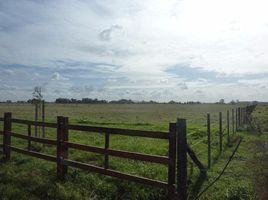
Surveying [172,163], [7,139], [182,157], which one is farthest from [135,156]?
[7,139]

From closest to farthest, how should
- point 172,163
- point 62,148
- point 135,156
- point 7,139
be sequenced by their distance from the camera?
1. point 172,163
2. point 135,156
3. point 62,148
4. point 7,139

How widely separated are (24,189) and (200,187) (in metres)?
4.19

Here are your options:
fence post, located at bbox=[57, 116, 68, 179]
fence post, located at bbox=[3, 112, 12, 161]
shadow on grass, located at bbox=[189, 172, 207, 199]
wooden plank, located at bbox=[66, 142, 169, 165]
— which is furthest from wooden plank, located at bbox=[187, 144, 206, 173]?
fence post, located at bbox=[3, 112, 12, 161]

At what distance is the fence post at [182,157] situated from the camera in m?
5.56

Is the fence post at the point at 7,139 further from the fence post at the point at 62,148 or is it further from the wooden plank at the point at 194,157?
the wooden plank at the point at 194,157

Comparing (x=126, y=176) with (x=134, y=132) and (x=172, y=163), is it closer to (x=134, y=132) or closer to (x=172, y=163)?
(x=134, y=132)

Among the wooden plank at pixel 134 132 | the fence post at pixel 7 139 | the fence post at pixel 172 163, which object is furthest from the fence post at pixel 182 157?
the fence post at pixel 7 139

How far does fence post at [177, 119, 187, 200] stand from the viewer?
219 inches

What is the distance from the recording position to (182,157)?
5.62 meters

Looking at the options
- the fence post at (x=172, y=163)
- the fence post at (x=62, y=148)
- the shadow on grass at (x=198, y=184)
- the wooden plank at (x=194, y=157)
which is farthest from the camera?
the fence post at (x=62, y=148)

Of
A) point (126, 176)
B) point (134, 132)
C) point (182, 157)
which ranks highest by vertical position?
point (134, 132)

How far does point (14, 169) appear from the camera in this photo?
8.36 metres

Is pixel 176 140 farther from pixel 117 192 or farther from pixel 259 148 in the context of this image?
pixel 259 148

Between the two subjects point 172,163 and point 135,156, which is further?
point 135,156
